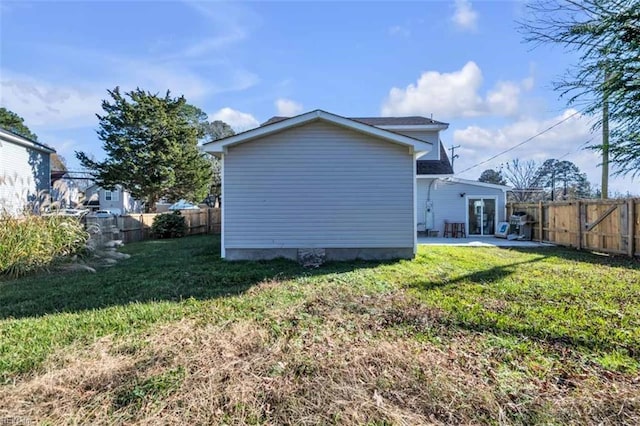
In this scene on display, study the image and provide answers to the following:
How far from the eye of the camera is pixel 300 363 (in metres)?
3.11

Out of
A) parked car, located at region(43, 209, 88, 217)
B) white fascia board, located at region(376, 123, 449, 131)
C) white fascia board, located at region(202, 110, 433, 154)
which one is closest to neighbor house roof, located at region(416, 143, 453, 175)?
white fascia board, located at region(376, 123, 449, 131)

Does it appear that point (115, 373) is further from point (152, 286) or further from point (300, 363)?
point (152, 286)

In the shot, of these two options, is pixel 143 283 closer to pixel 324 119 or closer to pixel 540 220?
pixel 324 119

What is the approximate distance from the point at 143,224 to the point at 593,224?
56.5 ft

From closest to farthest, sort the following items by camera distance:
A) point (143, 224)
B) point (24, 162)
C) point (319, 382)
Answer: point (319, 382)
point (143, 224)
point (24, 162)

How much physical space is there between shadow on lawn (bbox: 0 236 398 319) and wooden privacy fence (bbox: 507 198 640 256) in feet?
25.2

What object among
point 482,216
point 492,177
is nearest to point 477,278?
point 482,216

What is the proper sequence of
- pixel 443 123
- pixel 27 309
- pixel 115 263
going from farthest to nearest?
pixel 443 123 → pixel 115 263 → pixel 27 309

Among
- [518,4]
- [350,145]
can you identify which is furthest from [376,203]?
[518,4]

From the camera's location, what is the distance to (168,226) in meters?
16.1

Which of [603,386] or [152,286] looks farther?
[152,286]

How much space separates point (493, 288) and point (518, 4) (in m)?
5.02

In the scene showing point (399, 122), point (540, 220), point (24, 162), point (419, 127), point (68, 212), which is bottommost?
point (540, 220)

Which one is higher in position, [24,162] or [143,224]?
[24,162]
